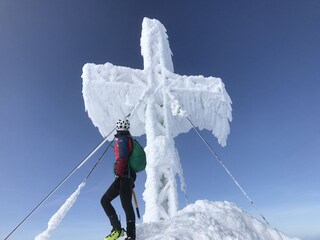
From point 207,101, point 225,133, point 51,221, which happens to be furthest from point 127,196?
point 225,133

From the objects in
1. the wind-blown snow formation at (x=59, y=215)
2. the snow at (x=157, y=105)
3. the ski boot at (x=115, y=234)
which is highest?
the snow at (x=157, y=105)

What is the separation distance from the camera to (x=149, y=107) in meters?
13.3

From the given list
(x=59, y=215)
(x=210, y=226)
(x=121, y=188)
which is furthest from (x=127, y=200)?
(x=59, y=215)

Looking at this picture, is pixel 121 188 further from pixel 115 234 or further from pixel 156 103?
pixel 156 103

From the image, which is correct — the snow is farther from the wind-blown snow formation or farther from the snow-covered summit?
the snow-covered summit

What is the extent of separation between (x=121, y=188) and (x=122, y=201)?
0.25 metres

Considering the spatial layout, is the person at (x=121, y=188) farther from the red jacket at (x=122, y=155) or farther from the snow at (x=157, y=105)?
the snow at (x=157, y=105)

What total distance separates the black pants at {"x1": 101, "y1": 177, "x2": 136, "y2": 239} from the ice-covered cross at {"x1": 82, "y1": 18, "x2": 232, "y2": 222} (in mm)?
4547

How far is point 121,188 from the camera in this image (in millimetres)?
7066

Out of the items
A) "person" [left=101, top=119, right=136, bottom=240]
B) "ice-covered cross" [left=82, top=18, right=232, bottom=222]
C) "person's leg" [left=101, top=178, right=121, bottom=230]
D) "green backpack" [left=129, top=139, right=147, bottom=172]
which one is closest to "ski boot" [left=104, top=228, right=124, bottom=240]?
"person" [left=101, top=119, right=136, bottom=240]

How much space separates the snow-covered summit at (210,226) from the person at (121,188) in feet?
1.62

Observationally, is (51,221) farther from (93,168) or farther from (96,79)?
(96,79)

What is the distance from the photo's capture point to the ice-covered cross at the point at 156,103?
1242cm

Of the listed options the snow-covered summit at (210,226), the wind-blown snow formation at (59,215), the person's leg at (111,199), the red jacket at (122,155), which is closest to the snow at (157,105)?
the wind-blown snow formation at (59,215)
